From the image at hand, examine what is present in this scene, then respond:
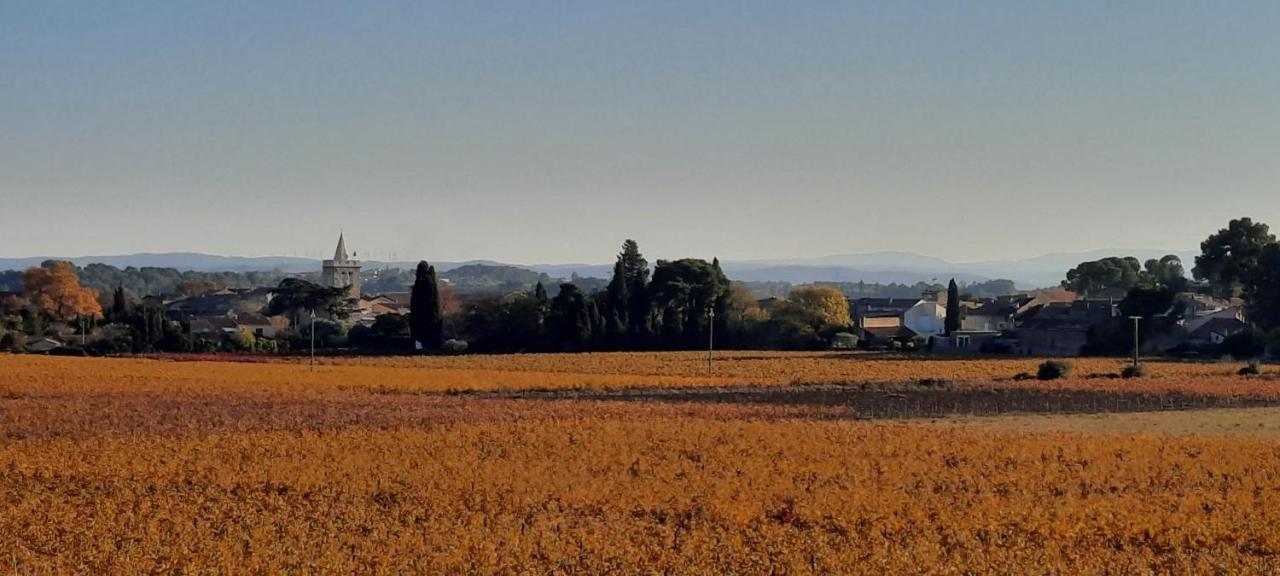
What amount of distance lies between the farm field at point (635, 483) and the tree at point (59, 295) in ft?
266

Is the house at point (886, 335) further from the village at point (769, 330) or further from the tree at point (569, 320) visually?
the tree at point (569, 320)

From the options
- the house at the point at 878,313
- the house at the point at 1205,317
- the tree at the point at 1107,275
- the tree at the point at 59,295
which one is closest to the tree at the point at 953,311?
the house at the point at 878,313

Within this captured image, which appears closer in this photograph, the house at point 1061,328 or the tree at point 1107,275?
the house at point 1061,328

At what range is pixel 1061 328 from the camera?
99688mm

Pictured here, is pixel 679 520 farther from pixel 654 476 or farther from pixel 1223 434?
pixel 1223 434

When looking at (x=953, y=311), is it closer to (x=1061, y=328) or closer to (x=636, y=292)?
(x=1061, y=328)

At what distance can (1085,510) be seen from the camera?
22.6 meters

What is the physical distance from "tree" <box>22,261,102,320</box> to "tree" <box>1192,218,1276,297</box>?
9660cm

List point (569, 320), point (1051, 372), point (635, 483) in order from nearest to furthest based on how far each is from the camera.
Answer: point (635, 483)
point (1051, 372)
point (569, 320)

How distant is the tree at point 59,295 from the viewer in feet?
421

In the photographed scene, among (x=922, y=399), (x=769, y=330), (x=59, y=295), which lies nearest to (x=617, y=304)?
(x=769, y=330)

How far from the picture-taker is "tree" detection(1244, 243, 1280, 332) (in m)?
89.6

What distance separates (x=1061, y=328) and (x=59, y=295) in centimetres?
9438

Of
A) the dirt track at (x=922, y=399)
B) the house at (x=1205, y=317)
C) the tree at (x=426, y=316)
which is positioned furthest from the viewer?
the tree at (x=426, y=316)
